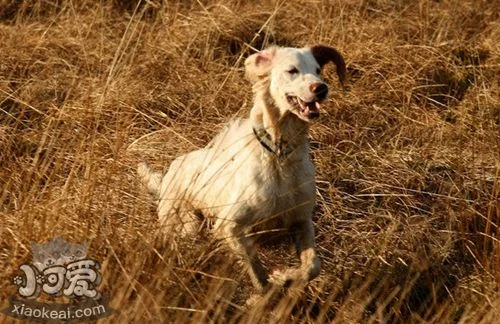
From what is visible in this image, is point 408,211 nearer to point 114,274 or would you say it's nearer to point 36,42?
point 114,274

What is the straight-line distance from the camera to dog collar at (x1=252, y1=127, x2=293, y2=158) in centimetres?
407

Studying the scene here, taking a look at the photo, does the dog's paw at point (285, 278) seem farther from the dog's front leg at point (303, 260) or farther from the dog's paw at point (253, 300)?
the dog's paw at point (253, 300)

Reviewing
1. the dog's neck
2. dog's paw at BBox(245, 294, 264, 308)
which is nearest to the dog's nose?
the dog's neck

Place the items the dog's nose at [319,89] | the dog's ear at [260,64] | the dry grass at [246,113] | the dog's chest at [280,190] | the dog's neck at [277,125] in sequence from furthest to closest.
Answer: the dog's ear at [260,64], the dog's neck at [277,125], the dog's chest at [280,190], the dog's nose at [319,89], the dry grass at [246,113]

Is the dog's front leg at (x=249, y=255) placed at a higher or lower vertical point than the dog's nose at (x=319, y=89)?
lower

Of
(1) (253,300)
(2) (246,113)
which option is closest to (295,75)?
(1) (253,300)

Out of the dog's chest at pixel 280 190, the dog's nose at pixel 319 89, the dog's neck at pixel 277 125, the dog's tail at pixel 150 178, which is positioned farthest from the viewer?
the dog's tail at pixel 150 178

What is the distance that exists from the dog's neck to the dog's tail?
71 centimetres

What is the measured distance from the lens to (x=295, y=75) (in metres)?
4.08

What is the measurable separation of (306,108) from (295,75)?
0.63 ft

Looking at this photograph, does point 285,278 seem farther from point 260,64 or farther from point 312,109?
point 260,64

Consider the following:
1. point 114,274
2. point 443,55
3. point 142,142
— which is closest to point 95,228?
point 114,274

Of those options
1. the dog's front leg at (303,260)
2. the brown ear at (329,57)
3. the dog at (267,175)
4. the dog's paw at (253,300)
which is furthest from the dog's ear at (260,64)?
the dog's paw at (253,300)

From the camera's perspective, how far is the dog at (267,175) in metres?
3.95
